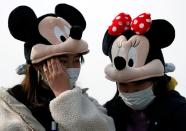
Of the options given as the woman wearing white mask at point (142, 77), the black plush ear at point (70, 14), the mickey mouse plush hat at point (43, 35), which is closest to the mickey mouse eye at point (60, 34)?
the mickey mouse plush hat at point (43, 35)

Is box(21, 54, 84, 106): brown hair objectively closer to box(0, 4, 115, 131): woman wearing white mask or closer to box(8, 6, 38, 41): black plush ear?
box(0, 4, 115, 131): woman wearing white mask

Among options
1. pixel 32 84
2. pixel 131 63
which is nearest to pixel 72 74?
pixel 32 84

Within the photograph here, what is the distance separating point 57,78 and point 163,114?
0.91 metres

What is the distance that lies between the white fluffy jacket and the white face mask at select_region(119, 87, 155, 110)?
0.40 meters

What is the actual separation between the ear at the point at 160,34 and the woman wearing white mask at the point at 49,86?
61 centimetres

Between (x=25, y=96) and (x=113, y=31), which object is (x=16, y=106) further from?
(x=113, y=31)

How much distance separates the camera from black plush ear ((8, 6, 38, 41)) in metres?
3.97

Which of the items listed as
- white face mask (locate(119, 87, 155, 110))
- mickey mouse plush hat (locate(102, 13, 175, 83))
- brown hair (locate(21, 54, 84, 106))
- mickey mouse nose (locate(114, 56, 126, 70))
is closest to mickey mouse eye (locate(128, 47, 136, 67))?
mickey mouse plush hat (locate(102, 13, 175, 83))

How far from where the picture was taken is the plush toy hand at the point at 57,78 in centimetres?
372

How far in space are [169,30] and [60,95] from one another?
122 centimetres

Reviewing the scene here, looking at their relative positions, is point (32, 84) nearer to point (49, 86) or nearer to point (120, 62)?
point (49, 86)

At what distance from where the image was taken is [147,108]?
4.09 metres

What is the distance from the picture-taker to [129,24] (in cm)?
435

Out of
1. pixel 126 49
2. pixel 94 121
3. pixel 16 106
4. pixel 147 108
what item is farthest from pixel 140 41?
pixel 16 106
